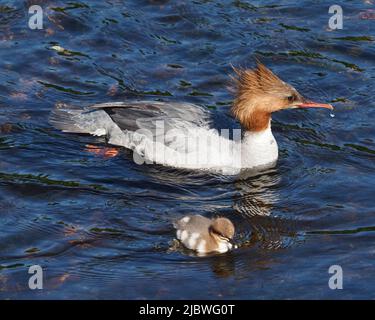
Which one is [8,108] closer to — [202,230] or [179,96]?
[179,96]

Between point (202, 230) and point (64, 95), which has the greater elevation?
point (64, 95)

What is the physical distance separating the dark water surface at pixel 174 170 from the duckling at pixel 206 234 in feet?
0.38

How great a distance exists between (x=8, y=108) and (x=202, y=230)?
13.0ft

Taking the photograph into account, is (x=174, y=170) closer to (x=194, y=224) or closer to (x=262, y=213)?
(x=262, y=213)

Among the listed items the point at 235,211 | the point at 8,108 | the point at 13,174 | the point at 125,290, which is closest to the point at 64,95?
the point at 8,108

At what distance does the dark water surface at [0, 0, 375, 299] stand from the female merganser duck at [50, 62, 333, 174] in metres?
0.20

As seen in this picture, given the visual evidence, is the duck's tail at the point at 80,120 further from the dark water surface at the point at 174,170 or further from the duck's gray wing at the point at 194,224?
the duck's gray wing at the point at 194,224

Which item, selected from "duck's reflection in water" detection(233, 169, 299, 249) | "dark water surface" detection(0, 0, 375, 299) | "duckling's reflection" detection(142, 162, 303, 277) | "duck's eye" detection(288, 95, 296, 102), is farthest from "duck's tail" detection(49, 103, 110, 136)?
"duck's eye" detection(288, 95, 296, 102)

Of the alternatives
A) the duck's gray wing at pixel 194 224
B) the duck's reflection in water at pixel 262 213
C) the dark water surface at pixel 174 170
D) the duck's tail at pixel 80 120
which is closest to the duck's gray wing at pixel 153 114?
the duck's tail at pixel 80 120

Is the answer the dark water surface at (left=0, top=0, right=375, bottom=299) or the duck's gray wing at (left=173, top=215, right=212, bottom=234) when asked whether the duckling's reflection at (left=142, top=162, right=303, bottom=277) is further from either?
the duck's gray wing at (left=173, top=215, right=212, bottom=234)

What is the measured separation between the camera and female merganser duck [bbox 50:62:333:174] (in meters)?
10.6

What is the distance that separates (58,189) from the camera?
9.83 meters
